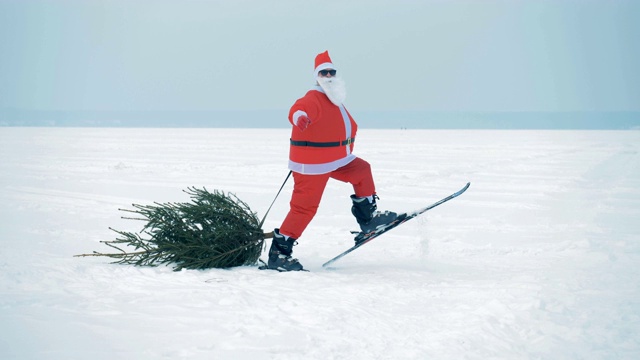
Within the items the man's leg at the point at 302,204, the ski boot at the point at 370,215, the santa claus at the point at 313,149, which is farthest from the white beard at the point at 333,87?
the ski boot at the point at 370,215

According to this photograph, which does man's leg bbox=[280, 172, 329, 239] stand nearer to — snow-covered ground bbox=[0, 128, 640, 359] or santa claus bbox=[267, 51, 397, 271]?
santa claus bbox=[267, 51, 397, 271]

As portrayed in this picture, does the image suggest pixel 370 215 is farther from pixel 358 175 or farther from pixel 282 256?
pixel 282 256

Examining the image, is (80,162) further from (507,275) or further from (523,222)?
(507,275)

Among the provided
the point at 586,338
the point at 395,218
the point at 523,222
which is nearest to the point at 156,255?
the point at 395,218

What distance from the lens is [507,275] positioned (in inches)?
167

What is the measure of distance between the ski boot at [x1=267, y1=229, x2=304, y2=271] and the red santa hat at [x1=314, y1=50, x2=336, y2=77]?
1.38 metres

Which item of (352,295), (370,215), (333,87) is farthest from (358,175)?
(352,295)

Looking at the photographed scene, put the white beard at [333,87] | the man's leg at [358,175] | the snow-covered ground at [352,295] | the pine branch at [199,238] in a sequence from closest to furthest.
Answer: the snow-covered ground at [352,295] < the pine branch at [199,238] < the white beard at [333,87] < the man's leg at [358,175]

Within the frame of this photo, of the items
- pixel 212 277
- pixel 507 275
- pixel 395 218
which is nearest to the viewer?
pixel 212 277

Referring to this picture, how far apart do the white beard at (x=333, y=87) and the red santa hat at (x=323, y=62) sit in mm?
88

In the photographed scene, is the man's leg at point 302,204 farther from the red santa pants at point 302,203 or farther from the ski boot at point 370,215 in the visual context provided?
the ski boot at point 370,215

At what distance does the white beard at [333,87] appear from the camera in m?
4.54

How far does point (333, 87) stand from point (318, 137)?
0.44 meters

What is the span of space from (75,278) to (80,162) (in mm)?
13873
